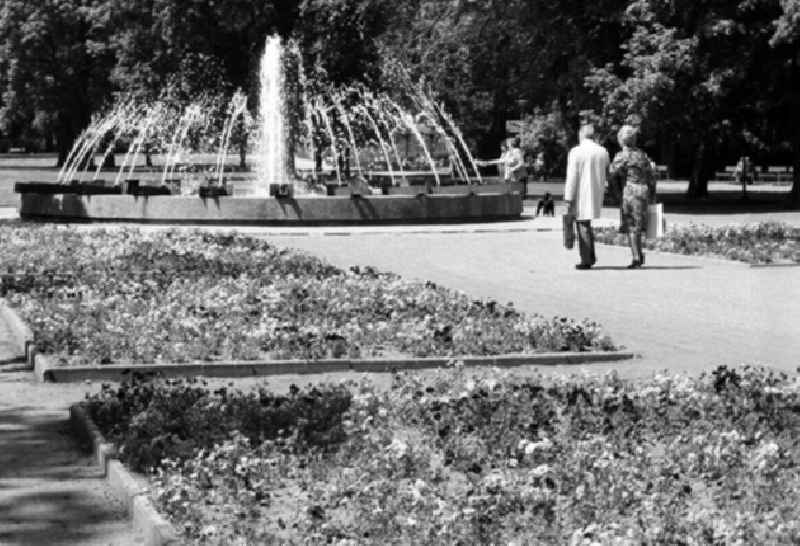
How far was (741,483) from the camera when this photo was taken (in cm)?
737

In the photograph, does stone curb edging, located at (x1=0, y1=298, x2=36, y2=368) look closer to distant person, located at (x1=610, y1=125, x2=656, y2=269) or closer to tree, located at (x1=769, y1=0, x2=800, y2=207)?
distant person, located at (x1=610, y1=125, x2=656, y2=269)

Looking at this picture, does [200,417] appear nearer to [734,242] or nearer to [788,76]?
[734,242]

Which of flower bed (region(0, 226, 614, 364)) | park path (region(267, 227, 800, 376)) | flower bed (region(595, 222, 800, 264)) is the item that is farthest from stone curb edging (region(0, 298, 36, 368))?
flower bed (region(595, 222, 800, 264))

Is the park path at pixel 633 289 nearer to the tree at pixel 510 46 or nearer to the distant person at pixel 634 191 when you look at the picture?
the distant person at pixel 634 191

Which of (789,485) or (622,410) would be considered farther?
(622,410)

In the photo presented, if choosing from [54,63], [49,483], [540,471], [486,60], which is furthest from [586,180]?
[54,63]

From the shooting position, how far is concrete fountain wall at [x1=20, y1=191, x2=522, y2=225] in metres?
29.1

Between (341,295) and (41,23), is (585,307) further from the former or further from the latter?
(41,23)

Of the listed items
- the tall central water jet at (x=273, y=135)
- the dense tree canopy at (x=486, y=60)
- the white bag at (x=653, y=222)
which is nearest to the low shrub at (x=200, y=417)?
the white bag at (x=653, y=222)

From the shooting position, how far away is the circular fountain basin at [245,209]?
2914 centimetres

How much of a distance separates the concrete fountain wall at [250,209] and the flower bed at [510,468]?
62.8 feet

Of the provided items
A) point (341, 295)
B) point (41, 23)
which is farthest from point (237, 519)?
point (41, 23)

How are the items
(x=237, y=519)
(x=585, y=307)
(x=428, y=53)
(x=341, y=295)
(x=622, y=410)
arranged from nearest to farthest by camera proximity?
(x=237, y=519)
(x=622, y=410)
(x=341, y=295)
(x=585, y=307)
(x=428, y=53)

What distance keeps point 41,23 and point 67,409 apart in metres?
73.6
